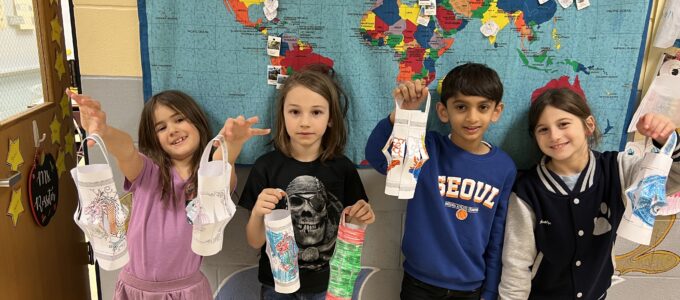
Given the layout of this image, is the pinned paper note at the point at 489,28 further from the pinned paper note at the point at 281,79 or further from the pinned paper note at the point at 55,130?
the pinned paper note at the point at 55,130

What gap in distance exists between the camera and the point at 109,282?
1.92 meters

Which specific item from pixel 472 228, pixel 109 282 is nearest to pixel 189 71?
pixel 109 282

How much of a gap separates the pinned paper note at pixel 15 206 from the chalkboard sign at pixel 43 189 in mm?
59

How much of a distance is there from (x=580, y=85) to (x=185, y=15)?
1.49m

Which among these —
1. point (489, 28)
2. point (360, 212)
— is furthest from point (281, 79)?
point (489, 28)

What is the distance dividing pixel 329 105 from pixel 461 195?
0.56 m

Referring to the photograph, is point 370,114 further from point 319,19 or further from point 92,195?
point 92,195

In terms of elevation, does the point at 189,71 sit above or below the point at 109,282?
above

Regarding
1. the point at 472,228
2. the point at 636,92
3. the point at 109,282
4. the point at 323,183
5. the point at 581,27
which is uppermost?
the point at 581,27

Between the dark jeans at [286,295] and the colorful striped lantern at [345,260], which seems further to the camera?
the dark jeans at [286,295]

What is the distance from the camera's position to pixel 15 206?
1538 millimetres

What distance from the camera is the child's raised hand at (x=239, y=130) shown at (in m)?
1.40

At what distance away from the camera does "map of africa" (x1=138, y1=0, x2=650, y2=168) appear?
66.8 inches

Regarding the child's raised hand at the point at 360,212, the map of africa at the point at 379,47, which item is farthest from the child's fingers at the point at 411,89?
the child's raised hand at the point at 360,212
